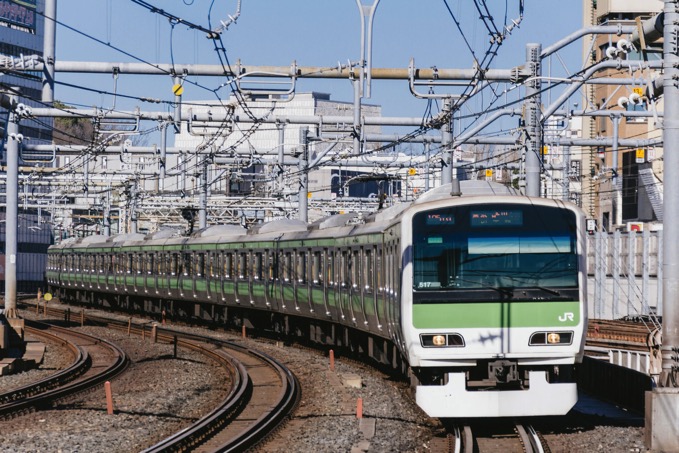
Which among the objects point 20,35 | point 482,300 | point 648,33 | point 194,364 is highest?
point 20,35

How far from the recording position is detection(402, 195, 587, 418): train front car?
1406cm

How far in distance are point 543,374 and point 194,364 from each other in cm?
1123

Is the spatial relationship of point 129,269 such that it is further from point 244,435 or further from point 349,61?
point 244,435

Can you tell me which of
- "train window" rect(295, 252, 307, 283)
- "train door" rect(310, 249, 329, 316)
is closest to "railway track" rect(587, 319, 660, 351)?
"train door" rect(310, 249, 329, 316)

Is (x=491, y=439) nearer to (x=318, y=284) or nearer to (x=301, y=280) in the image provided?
(x=318, y=284)

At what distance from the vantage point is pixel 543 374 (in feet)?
46.4

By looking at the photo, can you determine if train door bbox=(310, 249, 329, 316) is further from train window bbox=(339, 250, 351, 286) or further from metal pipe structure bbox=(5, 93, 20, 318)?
metal pipe structure bbox=(5, 93, 20, 318)

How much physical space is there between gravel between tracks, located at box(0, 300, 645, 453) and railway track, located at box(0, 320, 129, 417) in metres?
0.45

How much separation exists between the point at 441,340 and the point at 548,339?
3.99 feet

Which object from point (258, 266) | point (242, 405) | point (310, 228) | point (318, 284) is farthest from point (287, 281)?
point (242, 405)

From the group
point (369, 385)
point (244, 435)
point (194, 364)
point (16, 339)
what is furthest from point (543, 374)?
point (16, 339)

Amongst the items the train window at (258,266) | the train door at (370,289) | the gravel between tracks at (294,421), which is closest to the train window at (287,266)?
the train window at (258,266)

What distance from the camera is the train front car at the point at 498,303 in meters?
14.1

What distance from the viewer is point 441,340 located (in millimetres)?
14188
